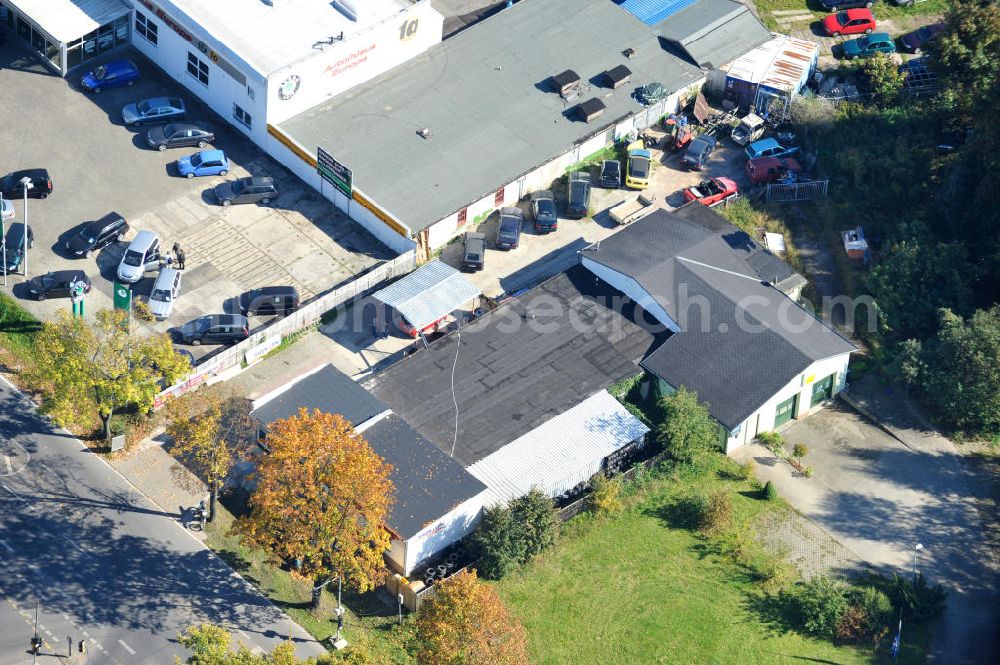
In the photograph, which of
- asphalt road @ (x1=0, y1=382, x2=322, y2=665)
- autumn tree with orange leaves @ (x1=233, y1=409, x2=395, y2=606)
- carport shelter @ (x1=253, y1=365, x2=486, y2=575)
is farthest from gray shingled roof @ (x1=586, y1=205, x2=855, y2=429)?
asphalt road @ (x1=0, y1=382, x2=322, y2=665)

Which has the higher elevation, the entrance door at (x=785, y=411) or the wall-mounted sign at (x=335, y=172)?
the wall-mounted sign at (x=335, y=172)

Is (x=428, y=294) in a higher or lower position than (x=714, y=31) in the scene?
lower

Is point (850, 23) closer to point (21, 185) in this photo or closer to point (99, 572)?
point (21, 185)

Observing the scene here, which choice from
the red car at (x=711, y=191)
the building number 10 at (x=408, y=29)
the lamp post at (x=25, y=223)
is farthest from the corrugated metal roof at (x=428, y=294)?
the lamp post at (x=25, y=223)

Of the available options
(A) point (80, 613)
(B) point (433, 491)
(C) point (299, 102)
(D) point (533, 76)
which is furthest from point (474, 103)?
(A) point (80, 613)

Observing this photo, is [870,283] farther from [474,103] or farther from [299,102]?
[299,102]

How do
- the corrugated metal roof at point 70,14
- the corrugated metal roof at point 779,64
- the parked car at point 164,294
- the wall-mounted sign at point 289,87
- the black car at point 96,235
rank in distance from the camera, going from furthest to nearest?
the corrugated metal roof at point 779,64 < the corrugated metal roof at point 70,14 < the wall-mounted sign at point 289,87 < the black car at point 96,235 < the parked car at point 164,294

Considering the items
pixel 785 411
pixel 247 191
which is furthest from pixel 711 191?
pixel 247 191

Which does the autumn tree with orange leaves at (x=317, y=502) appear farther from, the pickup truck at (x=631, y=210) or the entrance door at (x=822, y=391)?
the pickup truck at (x=631, y=210)
